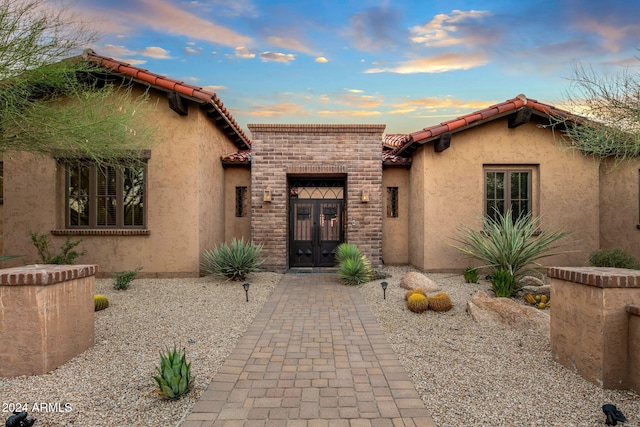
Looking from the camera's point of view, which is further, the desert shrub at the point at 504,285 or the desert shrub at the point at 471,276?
the desert shrub at the point at 471,276

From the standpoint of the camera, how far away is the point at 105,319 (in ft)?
18.0

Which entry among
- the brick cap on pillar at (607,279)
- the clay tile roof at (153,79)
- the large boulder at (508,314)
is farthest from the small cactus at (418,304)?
the clay tile roof at (153,79)

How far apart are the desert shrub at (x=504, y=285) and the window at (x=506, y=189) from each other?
324 cm

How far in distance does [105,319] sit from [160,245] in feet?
11.3

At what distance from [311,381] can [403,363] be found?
3.55 ft

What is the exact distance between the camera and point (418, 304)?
19.2 feet

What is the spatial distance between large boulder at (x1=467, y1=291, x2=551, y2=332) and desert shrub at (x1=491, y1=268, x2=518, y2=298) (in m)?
1.12

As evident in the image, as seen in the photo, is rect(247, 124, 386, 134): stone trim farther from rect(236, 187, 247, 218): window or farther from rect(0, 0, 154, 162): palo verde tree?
rect(0, 0, 154, 162): palo verde tree

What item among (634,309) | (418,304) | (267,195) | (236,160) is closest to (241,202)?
(236,160)

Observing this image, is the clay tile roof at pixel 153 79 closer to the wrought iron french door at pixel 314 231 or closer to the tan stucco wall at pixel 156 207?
the tan stucco wall at pixel 156 207

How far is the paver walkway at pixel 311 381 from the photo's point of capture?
277 cm

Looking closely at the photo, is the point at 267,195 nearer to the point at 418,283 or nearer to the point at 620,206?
the point at 418,283

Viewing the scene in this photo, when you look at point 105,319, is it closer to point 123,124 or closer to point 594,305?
point 123,124

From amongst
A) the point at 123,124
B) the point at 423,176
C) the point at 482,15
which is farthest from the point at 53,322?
the point at 482,15
